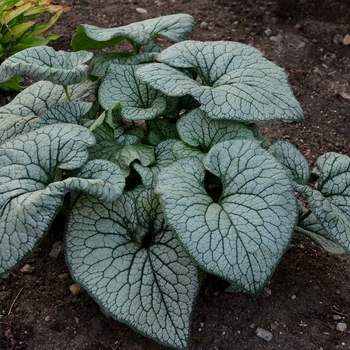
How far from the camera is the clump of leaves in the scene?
347cm

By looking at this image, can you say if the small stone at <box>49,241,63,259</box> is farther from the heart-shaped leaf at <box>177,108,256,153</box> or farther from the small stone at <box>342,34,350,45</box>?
the small stone at <box>342,34,350,45</box>

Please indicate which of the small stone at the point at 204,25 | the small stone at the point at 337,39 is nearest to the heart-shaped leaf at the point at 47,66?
the small stone at the point at 204,25

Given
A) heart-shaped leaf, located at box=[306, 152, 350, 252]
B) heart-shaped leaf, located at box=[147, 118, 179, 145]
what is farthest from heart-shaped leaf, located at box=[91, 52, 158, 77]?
heart-shaped leaf, located at box=[306, 152, 350, 252]

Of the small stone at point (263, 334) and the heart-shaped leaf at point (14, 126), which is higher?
Answer: the heart-shaped leaf at point (14, 126)

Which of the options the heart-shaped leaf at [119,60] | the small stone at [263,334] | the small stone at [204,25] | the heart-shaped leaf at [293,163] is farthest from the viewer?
the small stone at [204,25]

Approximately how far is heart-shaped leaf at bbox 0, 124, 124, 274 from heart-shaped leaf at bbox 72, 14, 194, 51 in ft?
1.85

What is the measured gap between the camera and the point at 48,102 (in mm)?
2570

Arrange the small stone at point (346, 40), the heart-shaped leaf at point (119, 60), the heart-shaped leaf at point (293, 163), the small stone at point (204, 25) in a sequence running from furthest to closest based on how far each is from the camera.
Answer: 1. the small stone at point (204, 25)
2. the small stone at point (346, 40)
3. the heart-shaped leaf at point (119, 60)
4. the heart-shaped leaf at point (293, 163)

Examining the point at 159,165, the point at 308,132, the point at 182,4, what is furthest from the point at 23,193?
the point at 182,4

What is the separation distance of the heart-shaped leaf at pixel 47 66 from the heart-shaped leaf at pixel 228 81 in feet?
0.91

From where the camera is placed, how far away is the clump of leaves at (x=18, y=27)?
3.47 meters

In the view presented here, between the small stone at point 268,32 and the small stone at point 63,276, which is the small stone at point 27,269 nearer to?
the small stone at point 63,276

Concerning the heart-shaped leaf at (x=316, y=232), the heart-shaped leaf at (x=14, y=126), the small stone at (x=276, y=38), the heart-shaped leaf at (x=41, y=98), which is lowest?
the small stone at (x=276, y=38)

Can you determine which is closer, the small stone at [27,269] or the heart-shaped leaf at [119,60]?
the small stone at [27,269]
